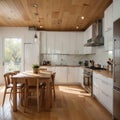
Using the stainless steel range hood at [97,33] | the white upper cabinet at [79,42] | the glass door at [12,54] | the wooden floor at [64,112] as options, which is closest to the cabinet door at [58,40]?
the white upper cabinet at [79,42]

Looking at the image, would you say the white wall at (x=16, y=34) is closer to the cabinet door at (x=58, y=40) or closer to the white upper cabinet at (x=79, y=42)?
the cabinet door at (x=58, y=40)

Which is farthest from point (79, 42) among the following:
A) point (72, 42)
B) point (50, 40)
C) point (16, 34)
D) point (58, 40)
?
point (16, 34)

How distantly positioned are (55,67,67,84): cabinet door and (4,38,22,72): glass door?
175cm

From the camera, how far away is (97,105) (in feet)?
16.8

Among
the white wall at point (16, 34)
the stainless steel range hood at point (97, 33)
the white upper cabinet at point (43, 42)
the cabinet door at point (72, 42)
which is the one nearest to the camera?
the stainless steel range hood at point (97, 33)

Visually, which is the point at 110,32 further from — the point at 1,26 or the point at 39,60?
the point at 1,26

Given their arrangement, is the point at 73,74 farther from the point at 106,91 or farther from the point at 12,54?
the point at 106,91

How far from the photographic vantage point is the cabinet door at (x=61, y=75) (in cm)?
865

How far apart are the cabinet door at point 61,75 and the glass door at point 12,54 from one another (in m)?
1.75

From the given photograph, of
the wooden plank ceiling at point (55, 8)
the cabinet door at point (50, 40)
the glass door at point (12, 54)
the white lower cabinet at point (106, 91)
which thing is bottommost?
the white lower cabinet at point (106, 91)

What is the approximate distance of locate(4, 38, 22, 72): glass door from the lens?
341 inches

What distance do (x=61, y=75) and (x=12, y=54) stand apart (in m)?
2.46

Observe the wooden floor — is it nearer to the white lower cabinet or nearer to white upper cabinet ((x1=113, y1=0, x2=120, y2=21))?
the white lower cabinet

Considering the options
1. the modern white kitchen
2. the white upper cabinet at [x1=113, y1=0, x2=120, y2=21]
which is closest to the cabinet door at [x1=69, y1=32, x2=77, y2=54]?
the modern white kitchen
